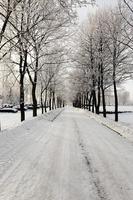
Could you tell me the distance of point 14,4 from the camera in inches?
484

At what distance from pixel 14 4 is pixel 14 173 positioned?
7.87 meters

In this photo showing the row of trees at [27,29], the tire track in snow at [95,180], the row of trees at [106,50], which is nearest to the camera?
the tire track in snow at [95,180]

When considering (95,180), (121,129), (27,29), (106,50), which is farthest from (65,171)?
(106,50)

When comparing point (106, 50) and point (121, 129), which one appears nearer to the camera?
point (121, 129)

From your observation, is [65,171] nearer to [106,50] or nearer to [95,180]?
[95,180]

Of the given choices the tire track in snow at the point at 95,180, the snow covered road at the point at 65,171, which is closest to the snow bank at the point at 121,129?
Answer: the snow covered road at the point at 65,171

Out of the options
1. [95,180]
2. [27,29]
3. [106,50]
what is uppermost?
[106,50]

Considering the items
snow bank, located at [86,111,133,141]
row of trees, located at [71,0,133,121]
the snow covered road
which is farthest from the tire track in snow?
row of trees, located at [71,0,133,121]

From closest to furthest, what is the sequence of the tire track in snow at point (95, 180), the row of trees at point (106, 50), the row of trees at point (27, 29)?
the tire track in snow at point (95, 180), the row of trees at point (27, 29), the row of trees at point (106, 50)

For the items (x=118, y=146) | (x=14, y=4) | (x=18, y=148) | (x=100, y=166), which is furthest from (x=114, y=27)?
(x=100, y=166)

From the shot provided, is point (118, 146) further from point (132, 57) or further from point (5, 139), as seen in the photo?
point (132, 57)

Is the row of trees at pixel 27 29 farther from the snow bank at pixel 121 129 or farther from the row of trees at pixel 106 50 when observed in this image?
the snow bank at pixel 121 129

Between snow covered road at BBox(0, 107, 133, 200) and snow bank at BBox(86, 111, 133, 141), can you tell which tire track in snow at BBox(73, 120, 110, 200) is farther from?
snow bank at BBox(86, 111, 133, 141)

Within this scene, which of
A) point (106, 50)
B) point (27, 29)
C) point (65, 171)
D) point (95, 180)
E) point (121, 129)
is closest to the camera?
point (95, 180)
